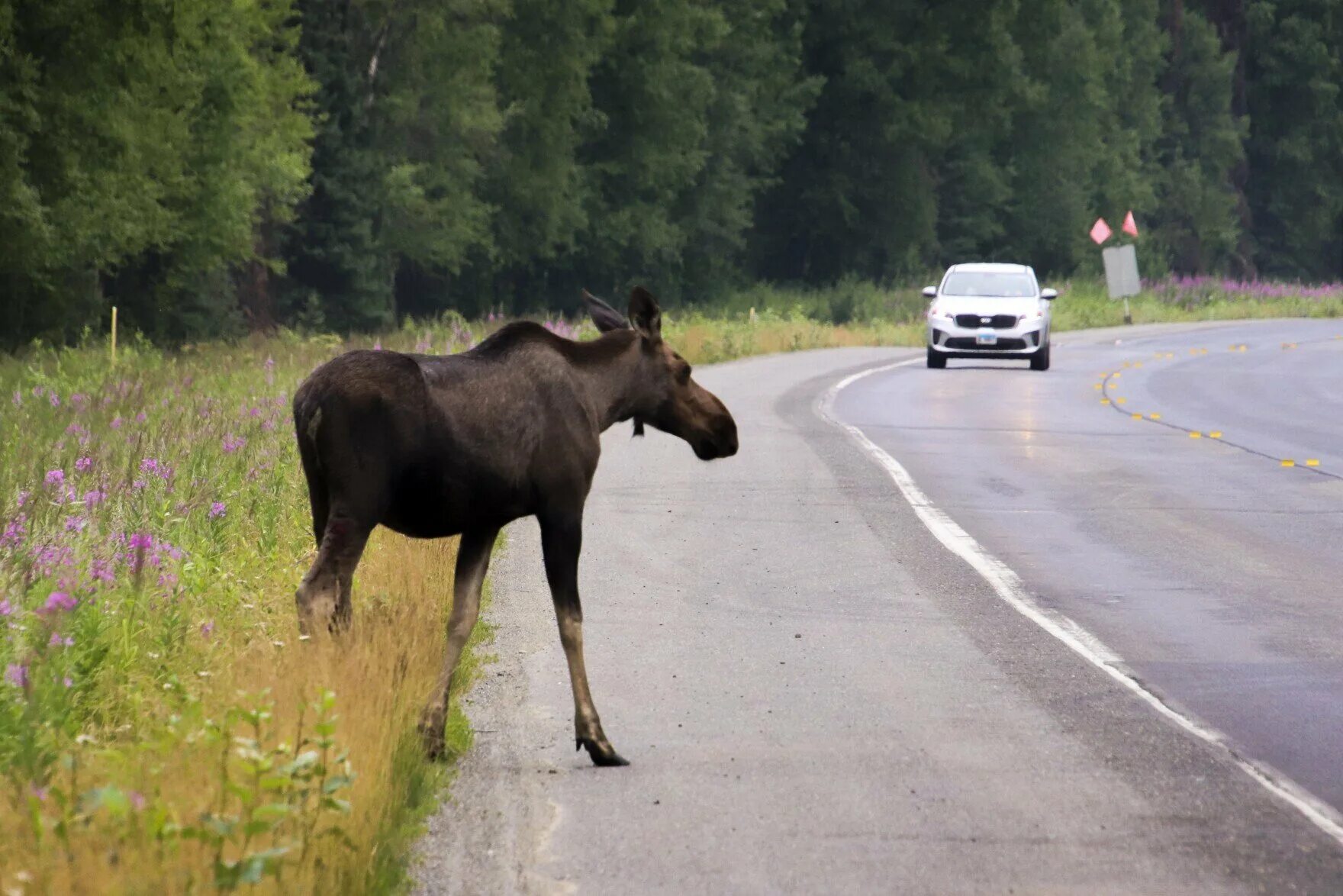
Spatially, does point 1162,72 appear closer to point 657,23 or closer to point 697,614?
point 657,23

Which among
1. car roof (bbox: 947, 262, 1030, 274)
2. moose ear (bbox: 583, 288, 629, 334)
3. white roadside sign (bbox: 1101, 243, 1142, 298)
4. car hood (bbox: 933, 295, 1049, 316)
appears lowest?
white roadside sign (bbox: 1101, 243, 1142, 298)

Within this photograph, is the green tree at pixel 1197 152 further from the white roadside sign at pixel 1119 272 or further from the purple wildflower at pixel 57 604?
the purple wildflower at pixel 57 604

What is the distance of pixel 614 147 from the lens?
65.2 metres

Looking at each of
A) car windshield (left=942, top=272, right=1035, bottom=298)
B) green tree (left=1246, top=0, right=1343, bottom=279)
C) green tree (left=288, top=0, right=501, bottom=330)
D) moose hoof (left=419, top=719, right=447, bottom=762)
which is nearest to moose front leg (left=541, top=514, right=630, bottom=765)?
moose hoof (left=419, top=719, right=447, bottom=762)

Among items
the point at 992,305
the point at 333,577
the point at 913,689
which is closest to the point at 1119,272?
the point at 992,305

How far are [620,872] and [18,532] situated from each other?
14.0 ft

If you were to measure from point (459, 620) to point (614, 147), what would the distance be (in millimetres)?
58443

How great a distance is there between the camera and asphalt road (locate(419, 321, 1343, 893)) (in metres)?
6.43

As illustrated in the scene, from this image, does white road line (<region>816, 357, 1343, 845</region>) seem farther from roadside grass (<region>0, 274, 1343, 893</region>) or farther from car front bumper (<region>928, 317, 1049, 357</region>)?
car front bumper (<region>928, 317, 1049, 357</region>)

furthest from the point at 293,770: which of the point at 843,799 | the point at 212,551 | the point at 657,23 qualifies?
the point at 657,23

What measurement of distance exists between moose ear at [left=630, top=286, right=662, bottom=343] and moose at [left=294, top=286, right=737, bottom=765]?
0.11ft

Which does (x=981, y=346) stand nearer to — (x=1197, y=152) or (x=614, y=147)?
(x=614, y=147)

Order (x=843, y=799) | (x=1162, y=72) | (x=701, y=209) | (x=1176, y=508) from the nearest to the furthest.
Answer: (x=843, y=799), (x=1176, y=508), (x=701, y=209), (x=1162, y=72)

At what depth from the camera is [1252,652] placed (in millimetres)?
10148
